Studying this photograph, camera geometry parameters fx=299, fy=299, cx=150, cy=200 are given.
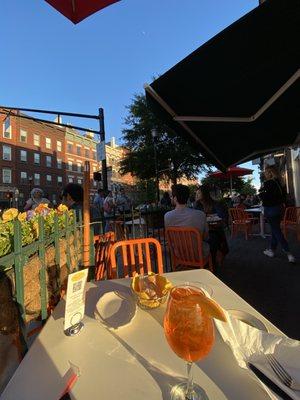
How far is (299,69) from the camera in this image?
301 centimetres

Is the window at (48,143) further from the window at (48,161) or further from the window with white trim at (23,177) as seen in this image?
the window with white trim at (23,177)

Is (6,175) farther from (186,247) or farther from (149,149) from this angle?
(186,247)

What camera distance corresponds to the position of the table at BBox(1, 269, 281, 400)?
2.86 feet

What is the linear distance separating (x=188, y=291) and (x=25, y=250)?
127 centimetres

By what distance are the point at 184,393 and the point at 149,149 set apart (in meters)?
22.9

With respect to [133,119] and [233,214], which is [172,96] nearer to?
[233,214]

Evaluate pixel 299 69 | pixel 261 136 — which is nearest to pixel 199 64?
pixel 299 69

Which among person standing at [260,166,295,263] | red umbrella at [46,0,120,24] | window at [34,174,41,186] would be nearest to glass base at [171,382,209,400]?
red umbrella at [46,0,120,24]

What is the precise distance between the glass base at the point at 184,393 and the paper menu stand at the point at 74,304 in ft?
1.74

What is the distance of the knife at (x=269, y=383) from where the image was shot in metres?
0.81

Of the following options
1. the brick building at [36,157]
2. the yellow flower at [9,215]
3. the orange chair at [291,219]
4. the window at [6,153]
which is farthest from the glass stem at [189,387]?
the window at [6,153]

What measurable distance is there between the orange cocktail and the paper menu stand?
21.1 inches

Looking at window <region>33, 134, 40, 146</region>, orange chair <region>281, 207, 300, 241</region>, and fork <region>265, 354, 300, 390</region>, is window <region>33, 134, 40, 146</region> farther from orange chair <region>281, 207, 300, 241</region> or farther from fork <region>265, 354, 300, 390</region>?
fork <region>265, 354, 300, 390</region>

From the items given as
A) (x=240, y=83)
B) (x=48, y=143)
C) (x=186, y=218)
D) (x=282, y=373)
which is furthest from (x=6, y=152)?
(x=282, y=373)
